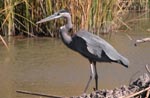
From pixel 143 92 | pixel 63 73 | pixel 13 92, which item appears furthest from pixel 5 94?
pixel 143 92

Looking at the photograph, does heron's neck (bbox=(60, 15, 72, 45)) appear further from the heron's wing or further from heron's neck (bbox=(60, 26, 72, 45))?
the heron's wing

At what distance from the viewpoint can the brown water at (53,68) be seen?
6578 millimetres

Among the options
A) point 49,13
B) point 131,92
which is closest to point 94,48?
point 131,92

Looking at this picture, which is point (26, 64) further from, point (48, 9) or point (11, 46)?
point (48, 9)

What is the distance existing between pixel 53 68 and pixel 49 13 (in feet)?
8.52

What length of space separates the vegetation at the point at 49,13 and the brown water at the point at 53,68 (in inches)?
10.8

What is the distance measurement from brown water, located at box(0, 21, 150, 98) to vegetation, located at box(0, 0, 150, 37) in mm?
273

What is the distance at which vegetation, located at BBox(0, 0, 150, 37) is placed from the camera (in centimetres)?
998

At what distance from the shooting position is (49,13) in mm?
10094

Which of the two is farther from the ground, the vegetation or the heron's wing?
the heron's wing

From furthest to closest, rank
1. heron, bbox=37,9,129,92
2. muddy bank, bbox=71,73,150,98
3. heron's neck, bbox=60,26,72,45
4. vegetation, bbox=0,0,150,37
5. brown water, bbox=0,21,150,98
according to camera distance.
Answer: vegetation, bbox=0,0,150,37 → brown water, bbox=0,21,150,98 → heron's neck, bbox=60,26,72,45 → heron, bbox=37,9,129,92 → muddy bank, bbox=71,73,150,98

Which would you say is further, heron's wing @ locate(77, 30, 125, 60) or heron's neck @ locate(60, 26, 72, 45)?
heron's neck @ locate(60, 26, 72, 45)

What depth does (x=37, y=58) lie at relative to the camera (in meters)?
8.49

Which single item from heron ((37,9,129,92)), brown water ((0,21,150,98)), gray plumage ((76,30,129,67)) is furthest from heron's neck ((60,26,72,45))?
brown water ((0,21,150,98))
